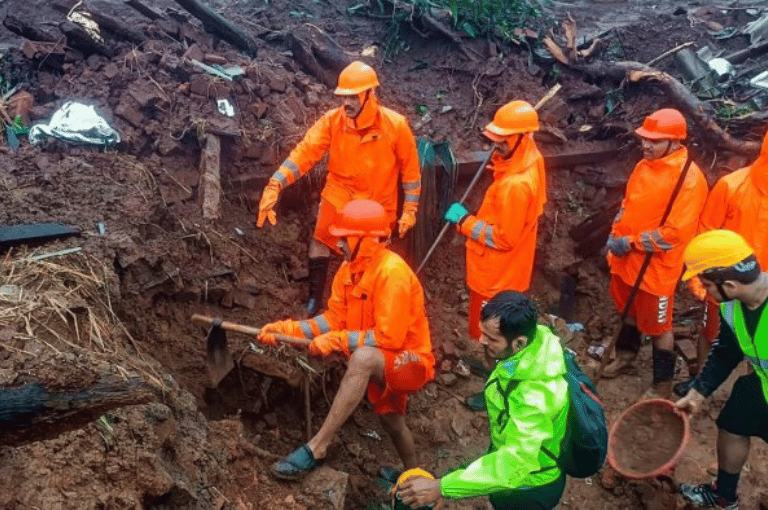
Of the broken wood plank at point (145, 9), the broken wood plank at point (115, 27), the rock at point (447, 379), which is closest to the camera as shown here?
the rock at point (447, 379)

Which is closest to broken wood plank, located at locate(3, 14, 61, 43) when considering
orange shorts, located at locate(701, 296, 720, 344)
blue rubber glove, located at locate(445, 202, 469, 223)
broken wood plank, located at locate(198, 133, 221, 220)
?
broken wood plank, located at locate(198, 133, 221, 220)

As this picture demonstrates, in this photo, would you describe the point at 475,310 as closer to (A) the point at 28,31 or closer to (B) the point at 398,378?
(B) the point at 398,378

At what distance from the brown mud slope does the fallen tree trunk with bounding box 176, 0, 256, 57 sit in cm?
21

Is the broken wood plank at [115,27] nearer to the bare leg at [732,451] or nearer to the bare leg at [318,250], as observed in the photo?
the bare leg at [318,250]

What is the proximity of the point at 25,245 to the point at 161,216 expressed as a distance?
4.13ft

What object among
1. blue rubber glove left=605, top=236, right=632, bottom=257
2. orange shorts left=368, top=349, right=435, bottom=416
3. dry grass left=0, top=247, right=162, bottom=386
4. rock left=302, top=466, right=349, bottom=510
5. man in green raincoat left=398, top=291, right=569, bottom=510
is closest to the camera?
man in green raincoat left=398, top=291, right=569, bottom=510

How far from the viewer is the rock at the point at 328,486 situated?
13.2ft

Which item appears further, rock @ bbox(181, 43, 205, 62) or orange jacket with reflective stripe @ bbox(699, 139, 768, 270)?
rock @ bbox(181, 43, 205, 62)

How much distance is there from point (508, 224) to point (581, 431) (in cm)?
219

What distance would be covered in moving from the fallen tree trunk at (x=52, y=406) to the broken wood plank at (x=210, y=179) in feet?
10.8

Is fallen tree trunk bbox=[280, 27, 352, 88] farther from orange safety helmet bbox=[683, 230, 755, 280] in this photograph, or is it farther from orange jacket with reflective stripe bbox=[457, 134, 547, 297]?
orange safety helmet bbox=[683, 230, 755, 280]

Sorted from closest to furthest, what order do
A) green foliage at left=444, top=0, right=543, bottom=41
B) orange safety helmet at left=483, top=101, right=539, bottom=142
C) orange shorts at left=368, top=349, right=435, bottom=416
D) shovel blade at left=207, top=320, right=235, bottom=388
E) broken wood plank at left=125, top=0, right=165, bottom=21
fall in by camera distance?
orange shorts at left=368, top=349, right=435, bottom=416
shovel blade at left=207, top=320, right=235, bottom=388
orange safety helmet at left=483, top=101, right=539, bottom=142
broken wood plank at left=125, top=0, right=165, bottom=21
green foliage at left=444, top=0, right=543, bottom=41

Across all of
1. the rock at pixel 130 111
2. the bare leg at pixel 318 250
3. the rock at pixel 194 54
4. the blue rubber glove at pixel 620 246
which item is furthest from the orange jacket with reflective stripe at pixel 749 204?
the rock at pixel 194 54

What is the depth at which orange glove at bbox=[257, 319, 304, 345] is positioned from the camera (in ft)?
14.6
